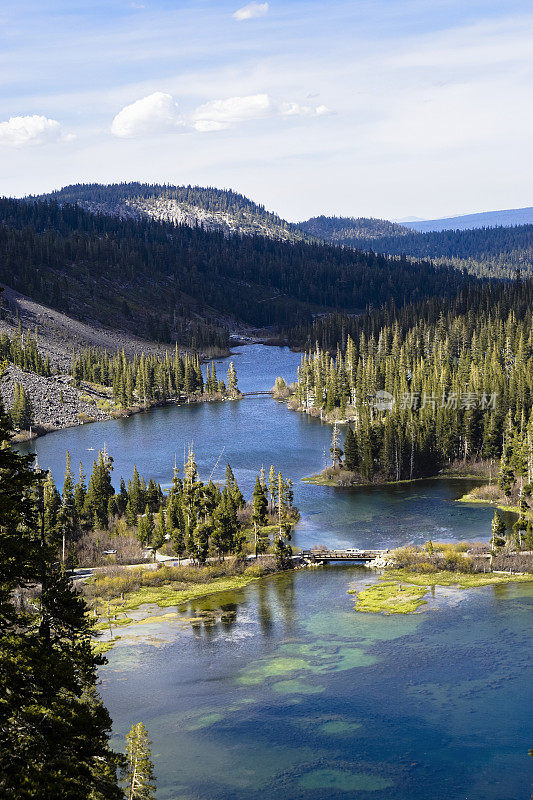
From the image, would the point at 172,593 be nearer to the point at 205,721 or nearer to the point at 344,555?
the point at 344,555

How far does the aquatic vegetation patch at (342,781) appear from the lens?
166 ft

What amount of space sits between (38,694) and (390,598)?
53.9 m

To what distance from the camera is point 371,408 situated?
162375 mm

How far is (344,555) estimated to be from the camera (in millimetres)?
90125

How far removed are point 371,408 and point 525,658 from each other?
97.7 metres

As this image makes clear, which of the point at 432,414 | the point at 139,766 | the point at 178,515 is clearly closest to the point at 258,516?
the point at 178,515

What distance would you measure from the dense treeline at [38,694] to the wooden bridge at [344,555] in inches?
2254

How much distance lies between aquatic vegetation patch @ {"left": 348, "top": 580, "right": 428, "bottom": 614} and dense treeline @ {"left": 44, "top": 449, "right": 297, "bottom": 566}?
10.6m

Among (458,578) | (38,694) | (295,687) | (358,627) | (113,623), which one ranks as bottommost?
(295,687)

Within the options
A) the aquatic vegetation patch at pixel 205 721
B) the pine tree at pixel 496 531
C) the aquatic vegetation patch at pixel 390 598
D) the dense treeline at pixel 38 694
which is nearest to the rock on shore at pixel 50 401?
the aquatic vegetation patch at pixel 390 598

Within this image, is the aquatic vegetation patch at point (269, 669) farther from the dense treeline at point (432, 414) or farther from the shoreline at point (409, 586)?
the dense treeline at point (432, 414)

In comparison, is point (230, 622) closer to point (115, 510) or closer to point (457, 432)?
point (115, 510)

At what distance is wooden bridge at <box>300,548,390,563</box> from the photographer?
294ft

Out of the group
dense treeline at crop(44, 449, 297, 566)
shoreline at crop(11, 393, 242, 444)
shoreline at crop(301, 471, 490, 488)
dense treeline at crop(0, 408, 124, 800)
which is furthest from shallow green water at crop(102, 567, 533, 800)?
shoreline at crop(11, 393, 242, 444)
